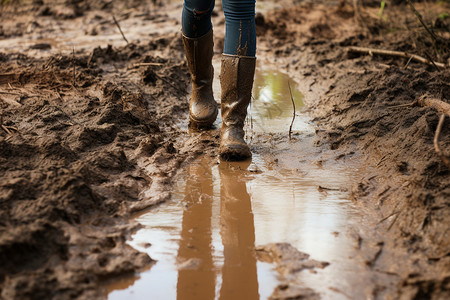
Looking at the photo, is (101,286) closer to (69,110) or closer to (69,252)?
(69,252)

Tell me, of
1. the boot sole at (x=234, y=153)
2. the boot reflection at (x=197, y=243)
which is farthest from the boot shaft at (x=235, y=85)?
the boot reflection at (x=197, y=243)

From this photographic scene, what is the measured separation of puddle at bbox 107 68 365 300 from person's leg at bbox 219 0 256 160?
105 millimetres

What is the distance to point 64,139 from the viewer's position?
2.72 meters

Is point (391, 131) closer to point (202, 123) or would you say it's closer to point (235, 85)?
point (235, 85)

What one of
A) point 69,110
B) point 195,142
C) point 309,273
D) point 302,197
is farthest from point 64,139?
point 309,273

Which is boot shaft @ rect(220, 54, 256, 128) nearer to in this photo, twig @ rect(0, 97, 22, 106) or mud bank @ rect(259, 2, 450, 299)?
mud bank @ rect(259, 2, 450, 299)

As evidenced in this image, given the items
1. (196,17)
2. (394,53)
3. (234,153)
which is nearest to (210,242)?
(234,153)

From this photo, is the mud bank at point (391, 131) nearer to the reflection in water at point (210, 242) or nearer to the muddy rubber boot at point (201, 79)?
the reflection in water at point (210, 242)

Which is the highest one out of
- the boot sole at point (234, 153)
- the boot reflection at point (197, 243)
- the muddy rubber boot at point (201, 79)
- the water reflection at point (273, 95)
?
the muddy rubber boot at point (201, 79)

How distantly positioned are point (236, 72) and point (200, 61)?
0.54 m

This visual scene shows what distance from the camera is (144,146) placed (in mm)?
2785

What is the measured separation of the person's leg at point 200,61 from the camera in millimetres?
3076

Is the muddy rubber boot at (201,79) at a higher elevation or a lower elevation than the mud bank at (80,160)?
higher

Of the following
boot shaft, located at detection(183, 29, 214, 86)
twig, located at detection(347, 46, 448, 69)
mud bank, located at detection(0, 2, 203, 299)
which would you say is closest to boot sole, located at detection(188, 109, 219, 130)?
mud bank, located at detection(0, 2, 203, 299)
